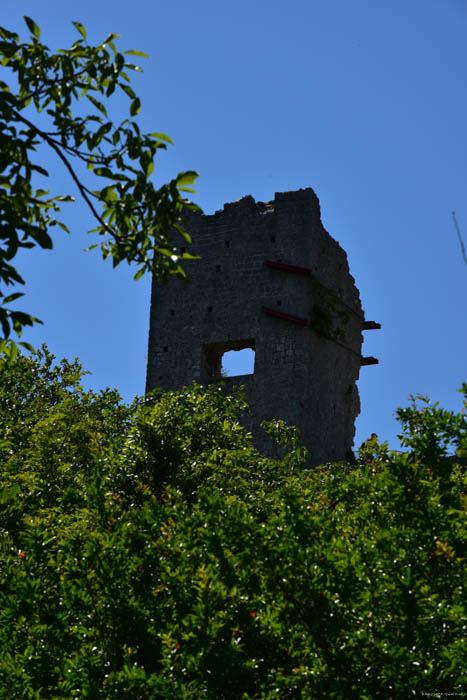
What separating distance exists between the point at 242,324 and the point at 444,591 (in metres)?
15.4

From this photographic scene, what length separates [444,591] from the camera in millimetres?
5051

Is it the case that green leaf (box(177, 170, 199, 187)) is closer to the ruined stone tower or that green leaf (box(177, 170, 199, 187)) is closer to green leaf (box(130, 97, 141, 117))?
green leaf (box(130, 97, 141, 117))

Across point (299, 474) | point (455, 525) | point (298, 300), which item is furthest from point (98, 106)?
point (298, 300)

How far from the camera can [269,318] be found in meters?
20.1

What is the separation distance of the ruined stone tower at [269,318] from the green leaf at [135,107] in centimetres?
1428

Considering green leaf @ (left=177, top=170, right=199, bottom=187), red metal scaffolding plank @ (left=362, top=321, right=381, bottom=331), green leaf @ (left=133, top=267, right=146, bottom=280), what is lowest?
green leaf @ (left=133, top=267, right=146, bottom=280)

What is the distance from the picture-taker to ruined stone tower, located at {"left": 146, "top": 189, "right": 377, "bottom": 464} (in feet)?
64.6

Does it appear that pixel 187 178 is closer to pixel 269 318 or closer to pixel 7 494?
pixel 7 494

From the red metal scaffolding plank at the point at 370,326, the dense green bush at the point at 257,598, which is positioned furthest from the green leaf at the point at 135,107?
the red metal scaffolding plank at the point at 370,326

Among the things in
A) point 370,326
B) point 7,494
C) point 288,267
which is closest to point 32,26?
point 7,494

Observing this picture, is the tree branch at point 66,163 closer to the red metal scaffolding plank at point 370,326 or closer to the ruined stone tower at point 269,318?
the ruined stone tower at point 269,318

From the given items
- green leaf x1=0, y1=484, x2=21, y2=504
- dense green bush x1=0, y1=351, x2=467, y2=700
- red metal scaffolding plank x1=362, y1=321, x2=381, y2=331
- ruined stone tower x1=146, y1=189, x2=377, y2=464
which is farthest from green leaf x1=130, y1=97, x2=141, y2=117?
red metal scaffolding plank x1=362, y1=321, x2=381, y2=331

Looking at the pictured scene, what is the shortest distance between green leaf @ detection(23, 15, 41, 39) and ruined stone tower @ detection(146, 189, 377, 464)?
47.1 ft

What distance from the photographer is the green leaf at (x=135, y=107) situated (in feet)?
16.7
